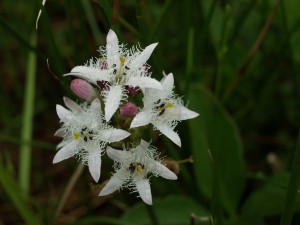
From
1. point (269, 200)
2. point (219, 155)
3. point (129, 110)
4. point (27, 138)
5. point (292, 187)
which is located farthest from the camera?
point (27, 138)

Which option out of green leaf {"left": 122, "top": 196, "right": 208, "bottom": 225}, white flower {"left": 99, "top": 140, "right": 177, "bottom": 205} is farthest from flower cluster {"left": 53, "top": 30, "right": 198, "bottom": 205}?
green leaf {"left": 122, "top": 196, "right": 208, "bottom": 225}

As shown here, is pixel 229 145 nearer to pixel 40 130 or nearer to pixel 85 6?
pixel 85 6

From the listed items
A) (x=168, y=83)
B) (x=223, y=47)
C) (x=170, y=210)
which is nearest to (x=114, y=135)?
(x=168, y=83)

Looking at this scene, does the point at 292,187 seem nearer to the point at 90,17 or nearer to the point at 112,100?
the point at 112,100

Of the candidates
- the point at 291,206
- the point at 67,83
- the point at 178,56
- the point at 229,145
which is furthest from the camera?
the point at 178,56

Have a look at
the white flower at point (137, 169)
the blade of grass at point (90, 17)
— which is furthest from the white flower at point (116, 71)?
the blade of grass at point (90, 17)

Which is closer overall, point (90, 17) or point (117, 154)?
point (117, 154)

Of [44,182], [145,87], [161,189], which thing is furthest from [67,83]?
[44,182]
